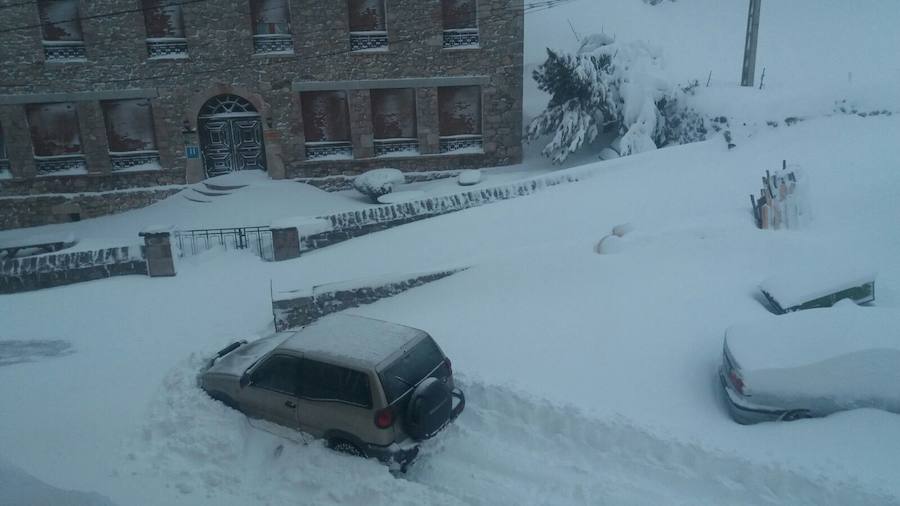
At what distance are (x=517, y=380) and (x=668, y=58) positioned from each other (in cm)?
2085

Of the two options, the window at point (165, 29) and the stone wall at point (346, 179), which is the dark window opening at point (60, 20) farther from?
the stone wall at point (346, 179)

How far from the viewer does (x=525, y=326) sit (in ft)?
28.1

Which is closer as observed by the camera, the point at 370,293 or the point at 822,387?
the point at 822,387

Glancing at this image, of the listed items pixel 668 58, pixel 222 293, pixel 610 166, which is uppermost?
pixel 668 58

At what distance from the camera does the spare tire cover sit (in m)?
6.07

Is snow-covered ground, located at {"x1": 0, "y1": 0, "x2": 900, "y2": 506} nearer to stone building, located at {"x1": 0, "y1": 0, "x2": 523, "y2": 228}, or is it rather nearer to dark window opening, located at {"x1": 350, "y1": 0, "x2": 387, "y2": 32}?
stone building, located at {"x1": 0, "y1": 0, "x2": 523, "y2": 228}

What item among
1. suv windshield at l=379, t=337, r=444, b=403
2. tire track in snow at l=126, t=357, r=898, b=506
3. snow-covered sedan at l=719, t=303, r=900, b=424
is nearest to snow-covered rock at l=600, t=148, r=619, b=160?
snow-covered sedan at l=719, t=303, r=900, b=424

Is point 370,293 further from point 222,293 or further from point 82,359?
point 82,359

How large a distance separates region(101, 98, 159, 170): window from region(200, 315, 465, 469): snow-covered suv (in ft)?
49.0

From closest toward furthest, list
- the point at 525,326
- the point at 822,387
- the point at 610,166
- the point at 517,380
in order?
the point at 822,387, the point at 517,380, the point at 525,326, the point at 610,166

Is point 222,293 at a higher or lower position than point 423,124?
lower

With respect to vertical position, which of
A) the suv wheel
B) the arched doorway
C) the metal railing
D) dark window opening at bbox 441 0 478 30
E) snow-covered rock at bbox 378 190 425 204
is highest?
dark window opening at bbox 441 0 478 30

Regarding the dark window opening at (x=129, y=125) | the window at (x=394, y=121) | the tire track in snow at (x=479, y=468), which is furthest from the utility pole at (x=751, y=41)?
the dark window opening at (x=129, y=125)

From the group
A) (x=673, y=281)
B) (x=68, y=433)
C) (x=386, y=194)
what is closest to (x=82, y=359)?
(x=68, y=433)
